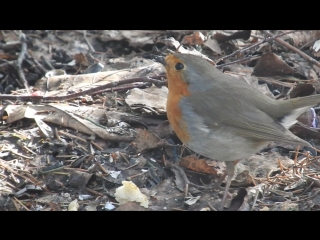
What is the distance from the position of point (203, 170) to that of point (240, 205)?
58cm

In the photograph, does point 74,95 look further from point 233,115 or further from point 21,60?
point 233,115

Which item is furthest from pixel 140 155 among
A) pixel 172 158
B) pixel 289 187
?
pixel 289 187

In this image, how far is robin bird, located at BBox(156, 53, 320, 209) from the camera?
4.46 metres

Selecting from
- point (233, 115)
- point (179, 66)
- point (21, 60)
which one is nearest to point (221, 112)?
point (233, 115)

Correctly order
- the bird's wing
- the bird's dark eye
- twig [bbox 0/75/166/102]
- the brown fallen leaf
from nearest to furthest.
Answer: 1. the bird's wing
2. the bird's dark eye
3. the brown fallen leaf
4. twig [bbox 0/75/166/102]

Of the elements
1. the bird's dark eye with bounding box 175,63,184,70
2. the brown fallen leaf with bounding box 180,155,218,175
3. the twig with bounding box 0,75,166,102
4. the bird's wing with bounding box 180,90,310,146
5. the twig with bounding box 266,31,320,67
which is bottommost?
the brown fallen leaf with bounding box 180,155,218,175

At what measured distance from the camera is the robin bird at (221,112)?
175 inches

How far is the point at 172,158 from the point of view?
490 centimetres

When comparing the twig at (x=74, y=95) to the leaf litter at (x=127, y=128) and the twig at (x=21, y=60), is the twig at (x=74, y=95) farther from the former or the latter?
the twig at (x=21, y=60)

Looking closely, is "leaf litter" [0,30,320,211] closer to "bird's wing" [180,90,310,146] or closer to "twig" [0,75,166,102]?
"twig" [0,75,166,102]

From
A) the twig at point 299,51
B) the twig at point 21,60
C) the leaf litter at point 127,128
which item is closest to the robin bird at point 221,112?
the leaf litter at point 127,128

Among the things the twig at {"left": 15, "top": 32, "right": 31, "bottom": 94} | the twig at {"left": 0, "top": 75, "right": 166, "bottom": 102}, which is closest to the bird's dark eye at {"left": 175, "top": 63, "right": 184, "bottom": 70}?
the twig at {"left": 0, "top": 75, "right": 166, "bottom": 102}

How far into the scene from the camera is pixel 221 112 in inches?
178

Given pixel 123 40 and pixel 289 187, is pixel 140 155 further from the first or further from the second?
pixel 123 40
